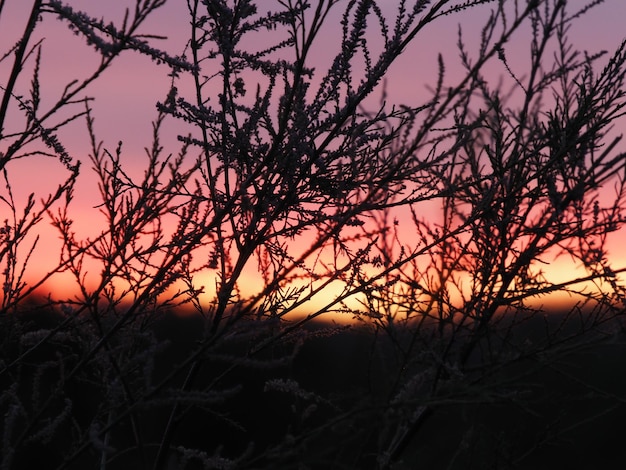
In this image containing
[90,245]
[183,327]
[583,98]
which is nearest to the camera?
[90,245]

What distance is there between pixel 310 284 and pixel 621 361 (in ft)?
49.8

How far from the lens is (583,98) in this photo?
499 cm

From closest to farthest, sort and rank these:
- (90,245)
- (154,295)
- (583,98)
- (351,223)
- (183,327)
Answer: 1. (90,245)
2. (154,295)
3. (351,223)
4. (583,98)
5. (183,327)

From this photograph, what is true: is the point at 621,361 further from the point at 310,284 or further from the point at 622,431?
the point at 310,284

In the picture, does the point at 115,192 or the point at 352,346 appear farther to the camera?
the point at 352,346

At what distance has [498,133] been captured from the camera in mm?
5051

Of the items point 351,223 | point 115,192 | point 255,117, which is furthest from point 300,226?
point 115,192

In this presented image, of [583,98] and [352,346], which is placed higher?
[583,98]

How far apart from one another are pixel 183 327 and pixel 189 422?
13.6 feet

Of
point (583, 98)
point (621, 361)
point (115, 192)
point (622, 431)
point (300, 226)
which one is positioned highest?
point (583, 98)

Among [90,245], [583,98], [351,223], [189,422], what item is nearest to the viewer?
[90,245]

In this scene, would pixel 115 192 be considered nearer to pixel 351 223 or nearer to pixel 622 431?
pixel 351 223

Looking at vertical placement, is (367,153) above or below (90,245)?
above

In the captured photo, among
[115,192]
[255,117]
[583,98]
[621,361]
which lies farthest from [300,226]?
[621,361]
